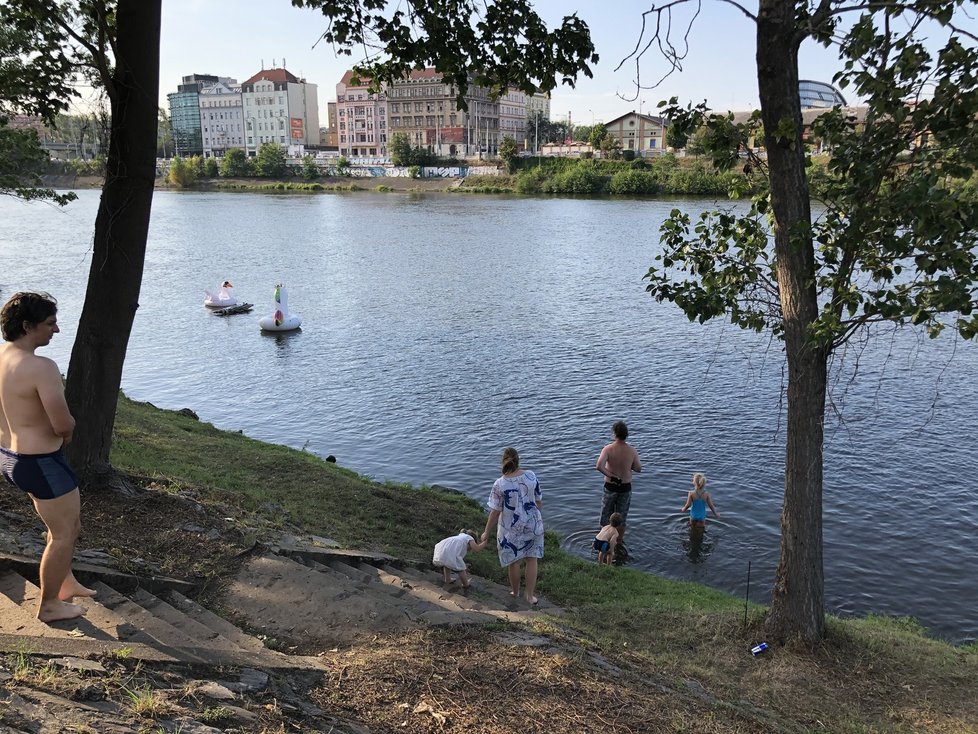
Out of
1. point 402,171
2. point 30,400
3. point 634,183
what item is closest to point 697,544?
point 30,400

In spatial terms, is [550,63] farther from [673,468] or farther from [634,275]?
[634,275]

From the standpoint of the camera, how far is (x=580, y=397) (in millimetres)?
21250

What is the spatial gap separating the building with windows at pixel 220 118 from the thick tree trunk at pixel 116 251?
19152cm

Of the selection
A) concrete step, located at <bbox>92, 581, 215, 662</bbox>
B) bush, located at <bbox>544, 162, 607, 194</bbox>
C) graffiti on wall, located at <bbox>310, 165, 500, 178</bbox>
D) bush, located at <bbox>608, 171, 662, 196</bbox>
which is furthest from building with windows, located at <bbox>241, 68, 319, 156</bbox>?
concrete step, located at <bbox>92, 581, 215, 662</bbox>

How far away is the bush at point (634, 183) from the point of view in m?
95.8

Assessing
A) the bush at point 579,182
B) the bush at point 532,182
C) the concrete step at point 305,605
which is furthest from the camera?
the bush at point 532,182

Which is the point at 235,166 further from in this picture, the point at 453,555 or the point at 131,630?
the point at 131,630

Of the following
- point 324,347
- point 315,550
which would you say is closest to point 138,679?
point 315,550

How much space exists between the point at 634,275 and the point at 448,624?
3675cm

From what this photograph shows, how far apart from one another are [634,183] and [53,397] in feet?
318

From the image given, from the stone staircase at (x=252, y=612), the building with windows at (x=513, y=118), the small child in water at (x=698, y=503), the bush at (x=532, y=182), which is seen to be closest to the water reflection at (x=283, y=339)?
the small child in water at (x=698, y=503)

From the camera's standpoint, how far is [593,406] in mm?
20438

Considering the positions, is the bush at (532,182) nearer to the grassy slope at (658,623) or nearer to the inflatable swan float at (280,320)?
the inflatable swan float at (280,320)

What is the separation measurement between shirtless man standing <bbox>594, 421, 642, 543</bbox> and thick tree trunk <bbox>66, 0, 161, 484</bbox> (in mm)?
6731
